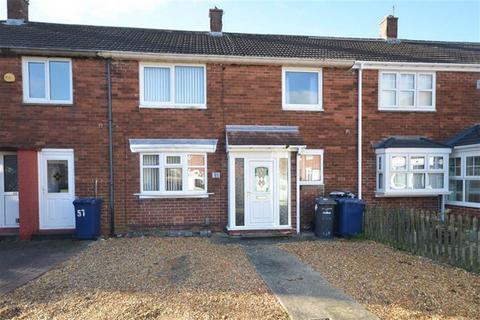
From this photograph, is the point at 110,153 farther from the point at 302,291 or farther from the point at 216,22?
the point at 216,22

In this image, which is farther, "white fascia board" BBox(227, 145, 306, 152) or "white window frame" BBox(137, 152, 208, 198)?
"white window frame" BBox(137, 152, 208, 198)

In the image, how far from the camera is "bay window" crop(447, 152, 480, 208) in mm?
9594

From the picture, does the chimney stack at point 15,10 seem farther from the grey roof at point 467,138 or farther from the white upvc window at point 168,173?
the grey roof at point 467,138

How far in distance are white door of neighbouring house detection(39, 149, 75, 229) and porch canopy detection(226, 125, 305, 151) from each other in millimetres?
4640

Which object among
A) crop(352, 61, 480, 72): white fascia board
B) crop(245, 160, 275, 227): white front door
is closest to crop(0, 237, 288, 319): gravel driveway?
crop(245, 160, 275, 227): white front door

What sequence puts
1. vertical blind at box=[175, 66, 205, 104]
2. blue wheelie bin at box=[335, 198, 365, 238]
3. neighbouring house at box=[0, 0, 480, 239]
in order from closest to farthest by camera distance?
1. blue wheelie bin at box=[335, 198, 365, 238]
2. neighbouring house at box=[0, 0, 480, 239]
3. vertical blind at box=[175, 66, 205, 104]

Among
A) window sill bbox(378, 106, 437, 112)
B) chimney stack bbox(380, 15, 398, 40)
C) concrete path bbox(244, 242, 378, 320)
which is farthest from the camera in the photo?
chimney stack bbox(380, 15, 398, 40)

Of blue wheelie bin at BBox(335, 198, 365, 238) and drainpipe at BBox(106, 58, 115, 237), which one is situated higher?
drainpipe at BBox(106, 58, 115, 237)

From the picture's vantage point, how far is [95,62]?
9352 millimetres

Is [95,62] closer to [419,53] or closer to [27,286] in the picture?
[27,286]

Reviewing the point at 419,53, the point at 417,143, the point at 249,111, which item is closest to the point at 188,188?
the point at 249,111

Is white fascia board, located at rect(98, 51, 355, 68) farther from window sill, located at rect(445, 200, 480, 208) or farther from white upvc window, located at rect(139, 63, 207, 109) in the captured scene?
window sill, located at rect(445, 200, 480, 208)

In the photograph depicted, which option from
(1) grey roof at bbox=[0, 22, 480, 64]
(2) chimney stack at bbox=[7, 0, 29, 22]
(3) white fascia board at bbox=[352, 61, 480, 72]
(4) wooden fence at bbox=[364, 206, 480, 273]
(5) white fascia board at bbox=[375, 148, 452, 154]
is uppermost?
(2) chimney stack at bbox=[7, 0, 29, 22]

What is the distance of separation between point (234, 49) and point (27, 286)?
27.8ft
